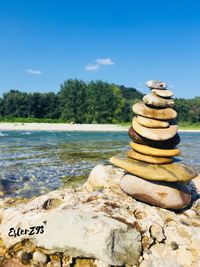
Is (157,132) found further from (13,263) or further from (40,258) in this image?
(13,263)

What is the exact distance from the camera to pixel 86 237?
5.04m

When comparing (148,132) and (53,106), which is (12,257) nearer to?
(148,132)

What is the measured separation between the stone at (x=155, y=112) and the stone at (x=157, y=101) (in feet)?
0.30

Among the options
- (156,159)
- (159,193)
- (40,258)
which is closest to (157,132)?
(156,159)

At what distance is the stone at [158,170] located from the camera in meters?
6.43

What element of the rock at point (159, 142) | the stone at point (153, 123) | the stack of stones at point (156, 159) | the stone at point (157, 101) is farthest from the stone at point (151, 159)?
the stone at point (157, 101)

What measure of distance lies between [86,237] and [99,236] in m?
0.20

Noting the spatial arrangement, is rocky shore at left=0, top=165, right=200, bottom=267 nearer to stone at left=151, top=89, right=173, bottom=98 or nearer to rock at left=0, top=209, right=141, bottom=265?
rock at left=0, top=209, right=141, bottom=265

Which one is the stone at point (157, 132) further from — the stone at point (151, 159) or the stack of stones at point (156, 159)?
the stone at point (151, 159)

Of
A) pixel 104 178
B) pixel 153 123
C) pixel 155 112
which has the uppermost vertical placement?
pixel 155 112

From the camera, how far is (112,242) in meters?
4.98

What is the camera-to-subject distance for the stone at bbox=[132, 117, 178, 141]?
675 centimetres

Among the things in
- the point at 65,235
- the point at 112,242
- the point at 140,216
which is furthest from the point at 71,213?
the point at 140,216

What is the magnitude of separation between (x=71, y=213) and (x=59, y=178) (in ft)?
22.7
